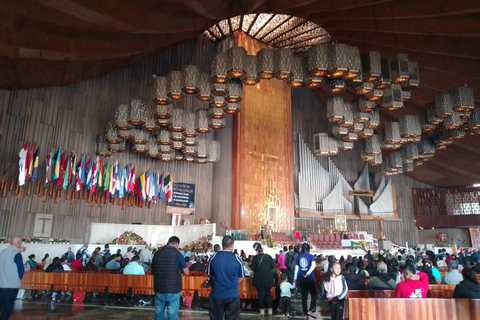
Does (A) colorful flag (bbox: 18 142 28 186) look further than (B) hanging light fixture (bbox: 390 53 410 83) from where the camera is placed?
Yes

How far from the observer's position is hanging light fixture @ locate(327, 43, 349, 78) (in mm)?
12391

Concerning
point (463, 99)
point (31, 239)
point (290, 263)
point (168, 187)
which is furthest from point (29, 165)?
point (463, 99)

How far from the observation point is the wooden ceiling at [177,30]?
10109 mm

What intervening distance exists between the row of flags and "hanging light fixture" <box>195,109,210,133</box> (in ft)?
14.2

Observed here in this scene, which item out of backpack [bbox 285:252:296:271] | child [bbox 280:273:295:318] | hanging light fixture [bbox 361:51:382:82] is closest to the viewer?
child [bbox 280:273:295:318]

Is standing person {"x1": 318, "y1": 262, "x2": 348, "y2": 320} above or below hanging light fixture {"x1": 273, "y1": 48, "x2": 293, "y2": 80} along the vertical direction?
below

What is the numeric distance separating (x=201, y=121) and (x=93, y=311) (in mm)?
10729

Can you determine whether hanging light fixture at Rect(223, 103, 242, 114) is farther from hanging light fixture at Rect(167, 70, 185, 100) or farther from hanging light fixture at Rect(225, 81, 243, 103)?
hanging light fixture at Rect(167, 70, 185, 100)

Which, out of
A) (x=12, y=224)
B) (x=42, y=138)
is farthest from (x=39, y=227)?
(x=42, y=138)

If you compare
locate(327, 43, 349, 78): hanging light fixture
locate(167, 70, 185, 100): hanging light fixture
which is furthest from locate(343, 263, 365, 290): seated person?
locate(167, 70, 185, 100): hanging light fixture

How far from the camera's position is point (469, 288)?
423 cm

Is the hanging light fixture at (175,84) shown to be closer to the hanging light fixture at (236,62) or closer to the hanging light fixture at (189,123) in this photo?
the hanging light fixture at (236,62)

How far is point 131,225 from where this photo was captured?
57.5 ft

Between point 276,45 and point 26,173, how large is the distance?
15.4m
